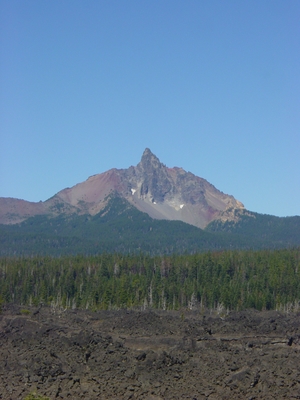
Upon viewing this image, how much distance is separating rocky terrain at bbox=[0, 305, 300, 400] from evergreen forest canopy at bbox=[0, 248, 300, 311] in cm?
3799

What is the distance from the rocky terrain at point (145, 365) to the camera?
48531mm

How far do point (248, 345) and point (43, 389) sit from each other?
82.0 ft

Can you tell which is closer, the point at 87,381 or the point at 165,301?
the point at 87,381

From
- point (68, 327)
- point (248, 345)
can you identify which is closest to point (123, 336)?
point (68, 327)

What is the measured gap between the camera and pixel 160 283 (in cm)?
12962

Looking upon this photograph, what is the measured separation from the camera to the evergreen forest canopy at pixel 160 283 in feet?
388

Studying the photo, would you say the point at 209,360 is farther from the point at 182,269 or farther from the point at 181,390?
the point at 182,269

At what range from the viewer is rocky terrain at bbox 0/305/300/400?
48.5 metres

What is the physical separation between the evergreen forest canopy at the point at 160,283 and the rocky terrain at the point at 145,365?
38.0m

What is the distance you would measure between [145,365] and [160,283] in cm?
7597

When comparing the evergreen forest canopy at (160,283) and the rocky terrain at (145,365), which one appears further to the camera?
the evergreen forest canopy at (160,283)

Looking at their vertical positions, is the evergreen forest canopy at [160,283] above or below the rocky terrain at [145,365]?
above

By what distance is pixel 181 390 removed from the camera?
4919 centimetres

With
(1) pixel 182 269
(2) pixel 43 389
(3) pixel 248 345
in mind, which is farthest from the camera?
(1) pixel 182 269
